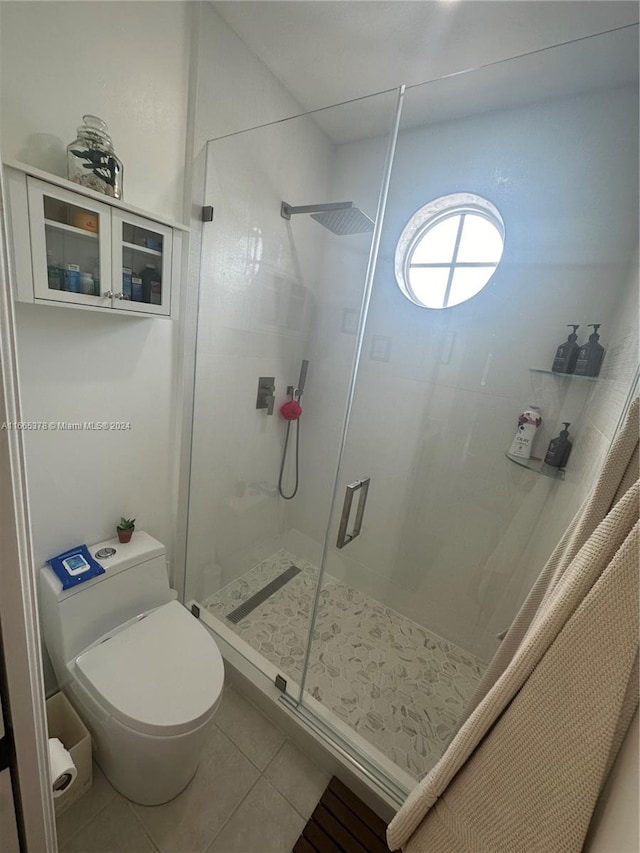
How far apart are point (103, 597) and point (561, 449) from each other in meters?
1.89

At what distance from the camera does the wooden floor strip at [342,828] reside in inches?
41.4

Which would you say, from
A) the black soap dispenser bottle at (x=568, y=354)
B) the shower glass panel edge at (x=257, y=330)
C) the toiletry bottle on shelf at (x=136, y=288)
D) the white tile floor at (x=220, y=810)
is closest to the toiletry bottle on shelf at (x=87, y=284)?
the toiletry bottle on shelf at (x=136, y=288)

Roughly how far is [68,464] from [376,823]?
1.63 metres

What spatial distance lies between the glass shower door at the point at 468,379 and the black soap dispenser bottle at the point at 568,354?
0.03 meters

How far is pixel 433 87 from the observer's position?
1336 millimetres

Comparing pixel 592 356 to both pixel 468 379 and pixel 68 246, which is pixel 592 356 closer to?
pixel 468 379

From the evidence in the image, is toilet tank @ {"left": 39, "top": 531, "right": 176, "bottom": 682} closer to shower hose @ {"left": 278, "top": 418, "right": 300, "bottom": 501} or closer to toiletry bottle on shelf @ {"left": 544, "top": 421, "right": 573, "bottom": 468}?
shower hose @ {"left": 278, "top": 418, "right": 300, "bottom": 501}

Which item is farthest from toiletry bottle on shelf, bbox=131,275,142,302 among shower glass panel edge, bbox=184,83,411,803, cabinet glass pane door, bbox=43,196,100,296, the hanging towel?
the hanging towel

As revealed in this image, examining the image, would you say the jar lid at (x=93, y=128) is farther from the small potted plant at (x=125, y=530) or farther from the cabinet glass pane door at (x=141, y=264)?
the small potted plant at (x=125, y=530)

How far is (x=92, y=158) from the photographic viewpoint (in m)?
0.96

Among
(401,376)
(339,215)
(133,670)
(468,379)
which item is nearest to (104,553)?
(133,670)

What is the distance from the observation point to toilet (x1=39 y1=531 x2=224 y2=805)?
0.99 meters

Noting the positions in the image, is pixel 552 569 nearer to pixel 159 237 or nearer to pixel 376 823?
pixel 376 823

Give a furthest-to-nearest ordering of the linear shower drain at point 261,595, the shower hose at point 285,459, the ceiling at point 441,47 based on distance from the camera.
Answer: the shower hose at point 285,459, the linear shower drain at point 261,595, the ceiling at point 441,47
